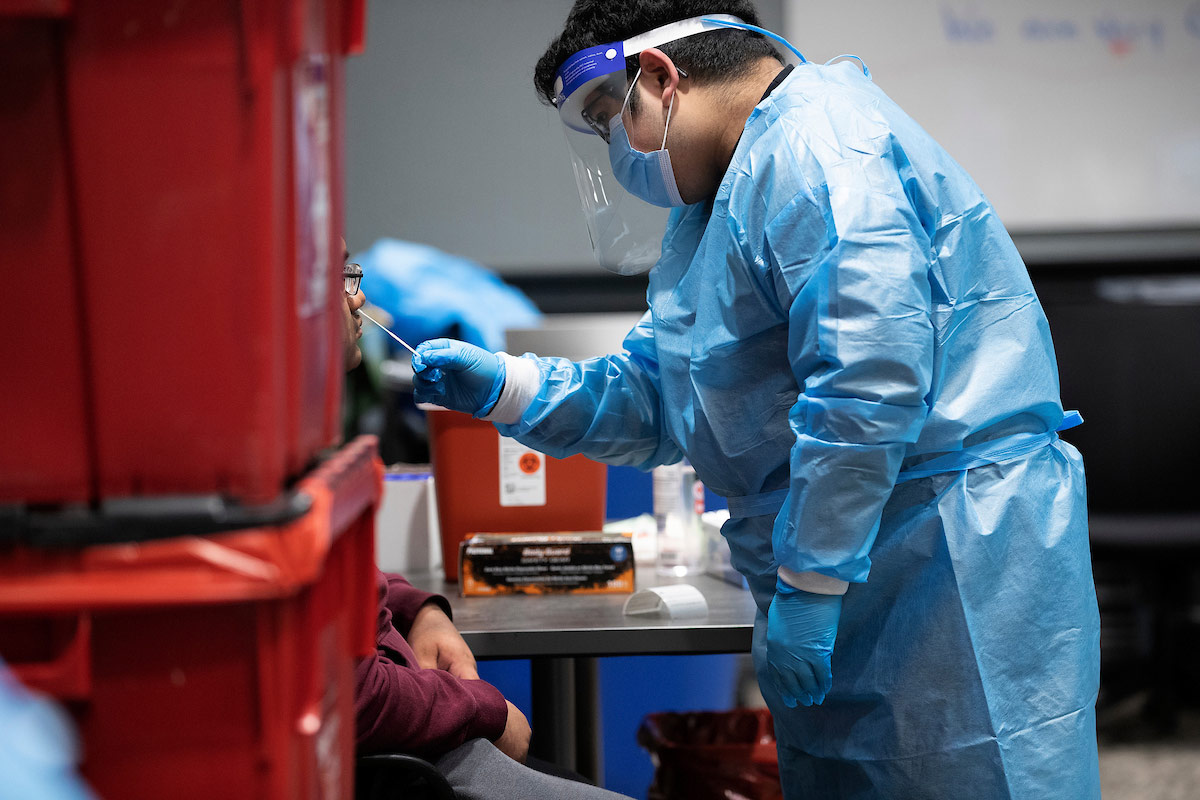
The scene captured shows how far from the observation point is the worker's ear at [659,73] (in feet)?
4.41

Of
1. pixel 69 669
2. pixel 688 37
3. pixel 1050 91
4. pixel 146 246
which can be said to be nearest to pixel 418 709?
pixel 69 669

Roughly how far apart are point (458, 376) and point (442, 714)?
55 centimetres

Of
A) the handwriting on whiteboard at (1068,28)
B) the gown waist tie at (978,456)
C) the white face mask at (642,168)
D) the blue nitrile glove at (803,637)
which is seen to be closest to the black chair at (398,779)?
the blue nitrile glove at (803,637)

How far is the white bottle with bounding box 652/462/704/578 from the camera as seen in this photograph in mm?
1801

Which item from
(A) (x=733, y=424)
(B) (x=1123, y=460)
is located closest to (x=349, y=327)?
(A) (x=733, y=424)

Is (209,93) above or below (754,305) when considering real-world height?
above

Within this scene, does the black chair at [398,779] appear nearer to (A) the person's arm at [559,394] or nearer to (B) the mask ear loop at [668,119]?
(A) the person's arm at [559,394]

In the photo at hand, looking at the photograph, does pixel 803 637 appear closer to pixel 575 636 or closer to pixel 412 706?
pixel 575 636

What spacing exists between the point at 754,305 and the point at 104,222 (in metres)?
0.81

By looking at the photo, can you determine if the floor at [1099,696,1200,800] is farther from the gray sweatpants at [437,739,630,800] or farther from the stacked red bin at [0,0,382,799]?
the stacked red bin at [0,0,382,799]

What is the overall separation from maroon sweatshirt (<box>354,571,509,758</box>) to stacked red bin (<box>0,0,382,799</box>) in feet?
1.40

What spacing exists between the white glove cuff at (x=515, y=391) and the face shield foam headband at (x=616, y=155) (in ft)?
0.85

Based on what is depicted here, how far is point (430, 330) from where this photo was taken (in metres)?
2.94

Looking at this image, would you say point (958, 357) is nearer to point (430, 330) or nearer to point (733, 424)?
point (733, 424)
